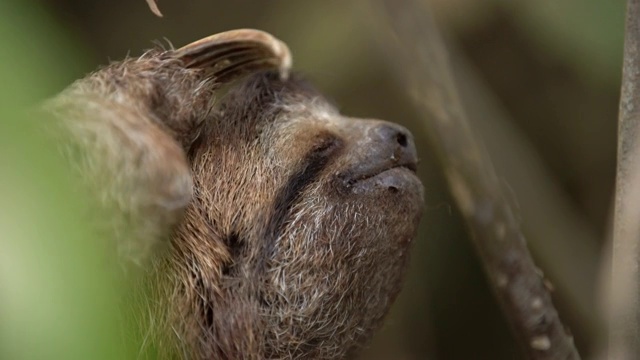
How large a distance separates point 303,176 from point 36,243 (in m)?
1.54

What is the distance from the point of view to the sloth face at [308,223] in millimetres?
2051

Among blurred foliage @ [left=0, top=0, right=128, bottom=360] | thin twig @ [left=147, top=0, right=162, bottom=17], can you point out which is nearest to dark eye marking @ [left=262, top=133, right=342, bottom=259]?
thin twig @ [left=147, top=0, right=162, bottom=17]

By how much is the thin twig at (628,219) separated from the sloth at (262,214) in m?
0.50

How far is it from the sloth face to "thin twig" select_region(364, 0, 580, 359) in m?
0.30

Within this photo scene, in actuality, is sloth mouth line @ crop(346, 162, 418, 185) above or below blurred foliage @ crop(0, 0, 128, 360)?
below

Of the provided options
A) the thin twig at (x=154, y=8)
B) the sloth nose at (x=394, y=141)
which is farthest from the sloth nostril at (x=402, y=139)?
the thin twig at (x=154, y=8)

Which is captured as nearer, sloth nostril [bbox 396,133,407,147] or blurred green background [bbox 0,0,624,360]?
sloth nostril [bbox 396,133,407,147]

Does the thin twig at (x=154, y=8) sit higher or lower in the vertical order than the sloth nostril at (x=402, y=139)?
higher

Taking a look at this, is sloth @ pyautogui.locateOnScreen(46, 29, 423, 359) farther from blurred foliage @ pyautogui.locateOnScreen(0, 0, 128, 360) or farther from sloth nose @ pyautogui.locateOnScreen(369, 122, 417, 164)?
blurred foliage @ pyautogui.locateOnScreen(0, 0, 128, 360)

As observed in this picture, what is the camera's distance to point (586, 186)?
4.83 m

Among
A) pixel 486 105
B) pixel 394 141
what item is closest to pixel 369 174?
pixel 394 141

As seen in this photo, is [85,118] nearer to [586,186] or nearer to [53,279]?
[53,279]

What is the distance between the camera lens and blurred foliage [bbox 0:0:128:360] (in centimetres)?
57

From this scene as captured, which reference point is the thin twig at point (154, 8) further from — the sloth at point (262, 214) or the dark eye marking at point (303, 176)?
the dark eye marking at point (303, 176)
